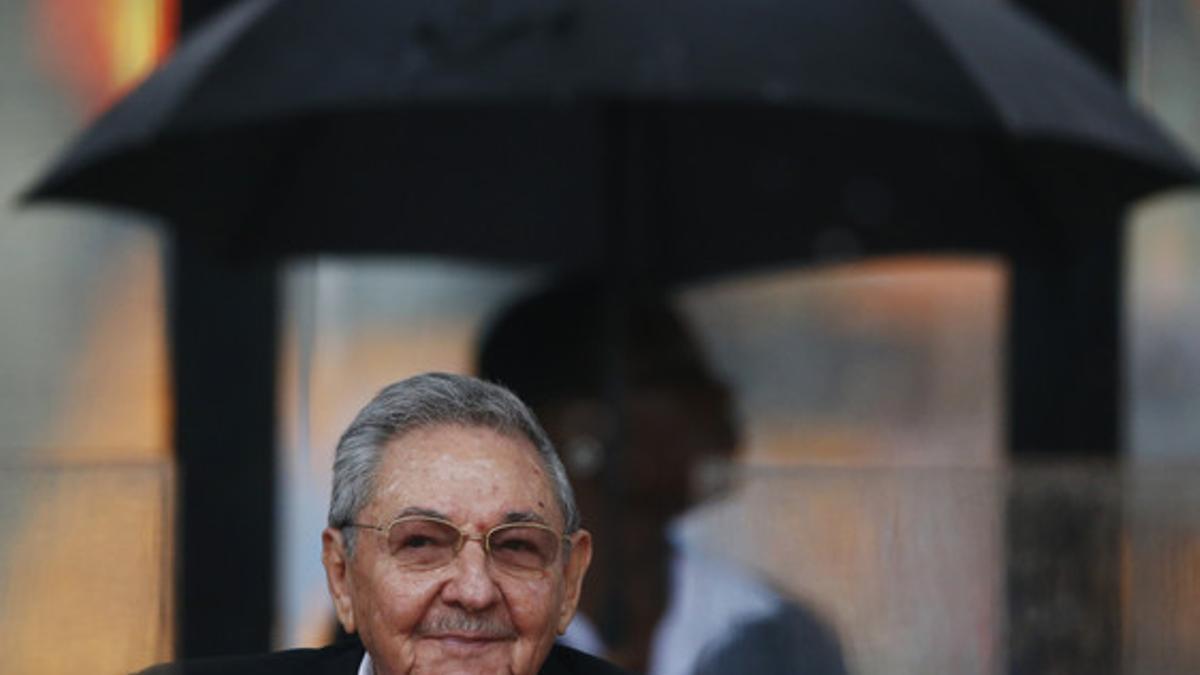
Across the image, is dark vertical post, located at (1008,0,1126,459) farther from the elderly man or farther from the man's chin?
the man's chin

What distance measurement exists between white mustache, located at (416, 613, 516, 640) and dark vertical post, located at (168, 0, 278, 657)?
9.87ft

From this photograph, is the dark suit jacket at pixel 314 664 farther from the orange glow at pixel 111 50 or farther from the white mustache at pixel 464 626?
the orange glow at pixel 111 50

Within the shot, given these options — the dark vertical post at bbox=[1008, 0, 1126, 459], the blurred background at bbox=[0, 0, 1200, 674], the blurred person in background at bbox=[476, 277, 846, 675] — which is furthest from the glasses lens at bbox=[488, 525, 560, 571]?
the dark vertical post at bbox=[1008, 0, 1126, 459]

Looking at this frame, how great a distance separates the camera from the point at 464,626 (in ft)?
11.1

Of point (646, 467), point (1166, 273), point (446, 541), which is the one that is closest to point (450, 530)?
point (446, 541)

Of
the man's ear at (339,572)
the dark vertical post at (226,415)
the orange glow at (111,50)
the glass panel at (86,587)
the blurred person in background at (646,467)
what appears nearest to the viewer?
the man's ear at (339,572)

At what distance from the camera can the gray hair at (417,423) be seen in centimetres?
344

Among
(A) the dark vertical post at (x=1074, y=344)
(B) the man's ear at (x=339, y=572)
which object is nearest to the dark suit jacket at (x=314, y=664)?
(B) the man's ear at (x=339, y=572)

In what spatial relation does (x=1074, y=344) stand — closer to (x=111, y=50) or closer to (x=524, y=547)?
(x=111, y=50)

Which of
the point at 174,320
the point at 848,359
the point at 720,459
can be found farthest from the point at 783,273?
the point at 174,320

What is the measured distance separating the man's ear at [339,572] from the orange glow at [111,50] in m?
3.32

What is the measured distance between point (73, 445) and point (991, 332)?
2.22m

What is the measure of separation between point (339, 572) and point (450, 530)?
222 mm

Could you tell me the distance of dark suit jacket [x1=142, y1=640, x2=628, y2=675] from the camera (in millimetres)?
3596
